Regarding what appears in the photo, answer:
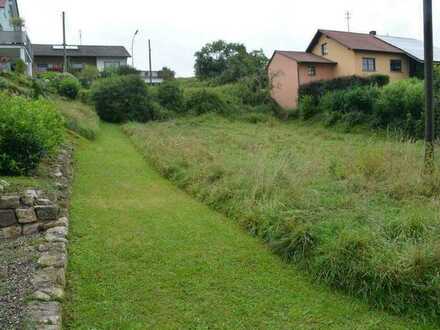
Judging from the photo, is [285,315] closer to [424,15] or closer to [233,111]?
[424,15]

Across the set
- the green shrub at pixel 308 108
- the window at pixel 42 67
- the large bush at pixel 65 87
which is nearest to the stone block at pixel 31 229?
the green shrub at pixel 308 108

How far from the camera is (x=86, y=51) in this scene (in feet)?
144

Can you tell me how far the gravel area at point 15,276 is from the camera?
3.11 metres

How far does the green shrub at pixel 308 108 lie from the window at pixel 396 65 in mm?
8175

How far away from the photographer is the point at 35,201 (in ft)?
18.3

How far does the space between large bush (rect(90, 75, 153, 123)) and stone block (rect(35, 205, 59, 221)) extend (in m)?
17.2

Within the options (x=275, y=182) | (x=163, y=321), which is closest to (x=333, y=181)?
(x=275, y=182)

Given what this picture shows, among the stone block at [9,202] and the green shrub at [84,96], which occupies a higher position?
the green shrub at [84,96]

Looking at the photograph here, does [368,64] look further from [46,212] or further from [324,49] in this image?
[46,212]

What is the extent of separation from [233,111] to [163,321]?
74.3 ft

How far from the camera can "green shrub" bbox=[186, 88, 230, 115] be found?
24750 millimetres

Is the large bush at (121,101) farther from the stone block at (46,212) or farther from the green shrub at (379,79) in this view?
the stone block at (46,212)

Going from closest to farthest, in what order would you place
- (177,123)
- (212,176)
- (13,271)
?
1. (13,271)
2. (212,176)
3. (177,123)

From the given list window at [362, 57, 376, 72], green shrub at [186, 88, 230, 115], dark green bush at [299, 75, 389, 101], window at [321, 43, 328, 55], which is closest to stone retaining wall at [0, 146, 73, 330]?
green shrub at [186, 88, 230, 115]
